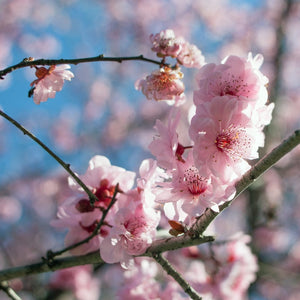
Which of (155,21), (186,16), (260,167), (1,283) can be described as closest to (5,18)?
(155,21)

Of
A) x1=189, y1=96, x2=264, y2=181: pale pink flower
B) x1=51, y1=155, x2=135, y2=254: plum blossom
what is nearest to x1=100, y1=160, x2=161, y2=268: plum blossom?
x1=51, y1=155, x2=135, y2=254: plum blossom

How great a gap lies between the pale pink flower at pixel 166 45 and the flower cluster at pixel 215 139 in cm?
22

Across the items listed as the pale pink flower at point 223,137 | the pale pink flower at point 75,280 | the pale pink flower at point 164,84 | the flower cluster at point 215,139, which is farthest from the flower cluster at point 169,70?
the pale pink flower at point 75,280

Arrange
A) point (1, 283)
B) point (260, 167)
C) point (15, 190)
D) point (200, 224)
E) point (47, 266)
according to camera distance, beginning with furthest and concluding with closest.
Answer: point (15, 190)
point (1, 283)
point (47, 266)
point (200, 224)
point (260, 167)

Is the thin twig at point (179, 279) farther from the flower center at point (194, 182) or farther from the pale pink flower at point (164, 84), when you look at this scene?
the pale pink flower at point (164, 84)

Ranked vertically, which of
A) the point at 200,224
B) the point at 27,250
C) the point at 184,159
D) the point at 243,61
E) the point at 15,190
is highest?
the point at 15,190

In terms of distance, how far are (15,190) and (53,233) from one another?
4.89ft

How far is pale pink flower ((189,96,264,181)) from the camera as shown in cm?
110

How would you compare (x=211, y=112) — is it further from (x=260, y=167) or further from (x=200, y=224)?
(x=200, y=224)

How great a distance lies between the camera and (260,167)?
3.35 ft

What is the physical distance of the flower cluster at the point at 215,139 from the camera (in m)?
1.10

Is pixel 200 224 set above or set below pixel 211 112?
below

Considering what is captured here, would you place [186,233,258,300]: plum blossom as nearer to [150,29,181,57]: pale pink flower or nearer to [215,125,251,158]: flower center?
[215,125,251,158]: flower center

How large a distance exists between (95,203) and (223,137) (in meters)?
0.57
